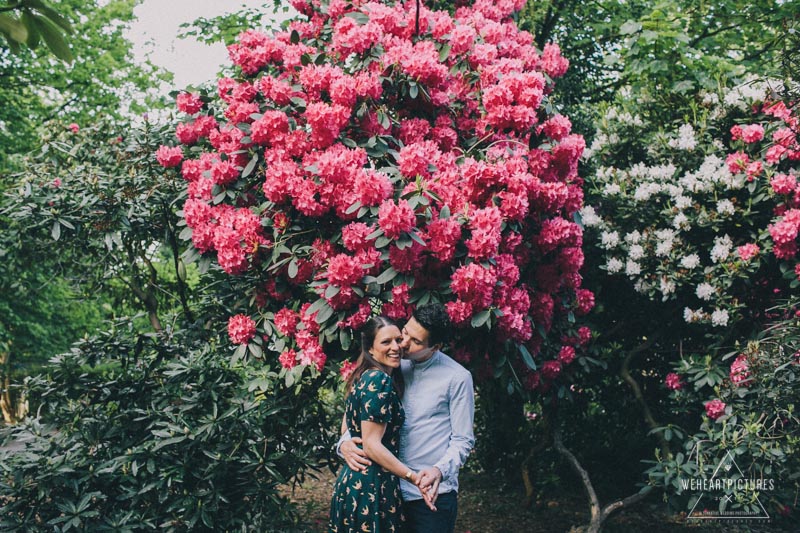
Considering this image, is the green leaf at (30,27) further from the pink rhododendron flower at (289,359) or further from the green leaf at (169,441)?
the green leaf at (169,441)

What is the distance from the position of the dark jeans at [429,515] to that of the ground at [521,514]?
2383 mm

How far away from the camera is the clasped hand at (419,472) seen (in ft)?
8.58

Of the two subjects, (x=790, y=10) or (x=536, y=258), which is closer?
(x=536, y=258)

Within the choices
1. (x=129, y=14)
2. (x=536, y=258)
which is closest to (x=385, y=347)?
(x=536, y=258)

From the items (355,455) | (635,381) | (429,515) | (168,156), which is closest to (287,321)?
(355,455)

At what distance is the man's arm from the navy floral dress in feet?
0.66

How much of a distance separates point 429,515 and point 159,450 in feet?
6.23

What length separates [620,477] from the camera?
6043 mm

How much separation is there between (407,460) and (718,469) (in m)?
2.41

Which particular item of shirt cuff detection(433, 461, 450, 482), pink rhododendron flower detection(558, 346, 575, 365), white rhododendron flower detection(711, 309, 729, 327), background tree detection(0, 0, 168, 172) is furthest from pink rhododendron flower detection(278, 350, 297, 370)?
background tree detection(0, 0, 168, 172)

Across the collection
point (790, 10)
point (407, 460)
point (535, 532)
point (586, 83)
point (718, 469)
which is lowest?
point (535, 532)

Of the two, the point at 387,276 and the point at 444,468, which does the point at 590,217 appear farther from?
the point at 444,468

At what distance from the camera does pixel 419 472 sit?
2.69 meters

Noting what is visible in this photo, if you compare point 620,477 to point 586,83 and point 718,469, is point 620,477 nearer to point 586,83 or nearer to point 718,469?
point 718,469
